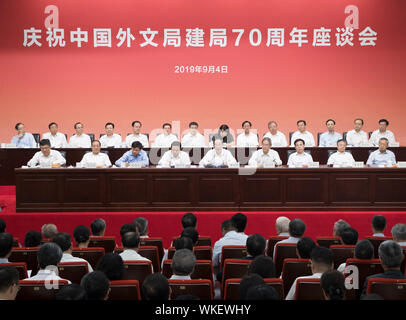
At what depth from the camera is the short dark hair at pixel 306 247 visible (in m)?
3.35

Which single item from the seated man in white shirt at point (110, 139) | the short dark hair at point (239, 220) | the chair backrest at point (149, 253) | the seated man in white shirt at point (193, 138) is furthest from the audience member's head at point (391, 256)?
the seated man in white shirt at point (110, 139)

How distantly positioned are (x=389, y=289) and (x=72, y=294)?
5.88 ft

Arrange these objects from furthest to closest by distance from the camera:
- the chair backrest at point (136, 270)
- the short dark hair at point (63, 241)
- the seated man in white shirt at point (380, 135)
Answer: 1. the seated man in white shirt at point (380, 135)
2. the short dark hair at point (63, 241)
3. the chair backrest at point (136, 270)

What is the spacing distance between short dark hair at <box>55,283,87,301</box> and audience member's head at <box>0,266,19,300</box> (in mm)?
457

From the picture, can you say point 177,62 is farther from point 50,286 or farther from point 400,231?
point 50,286

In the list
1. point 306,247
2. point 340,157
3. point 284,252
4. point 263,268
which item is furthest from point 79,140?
point 263,268

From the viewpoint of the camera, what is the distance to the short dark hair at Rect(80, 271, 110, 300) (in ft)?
7.74

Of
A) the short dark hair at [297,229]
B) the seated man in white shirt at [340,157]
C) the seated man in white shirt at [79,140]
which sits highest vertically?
the seated man in white shirt at [79,140]

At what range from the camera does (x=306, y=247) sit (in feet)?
11.0

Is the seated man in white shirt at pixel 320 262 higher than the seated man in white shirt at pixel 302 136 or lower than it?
lower

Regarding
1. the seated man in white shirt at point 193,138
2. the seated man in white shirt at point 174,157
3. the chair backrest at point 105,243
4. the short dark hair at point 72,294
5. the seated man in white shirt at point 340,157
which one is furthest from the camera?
the seated man in white shirt at point 193,138

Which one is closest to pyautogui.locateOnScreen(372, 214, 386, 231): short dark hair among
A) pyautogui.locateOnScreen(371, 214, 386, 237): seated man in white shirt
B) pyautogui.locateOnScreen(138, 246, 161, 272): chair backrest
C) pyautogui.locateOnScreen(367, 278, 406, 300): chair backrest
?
pyautogui.locateOnScreen(371, 214, 386, 237): seated man in white shirt

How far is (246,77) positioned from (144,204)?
5058 millimetres

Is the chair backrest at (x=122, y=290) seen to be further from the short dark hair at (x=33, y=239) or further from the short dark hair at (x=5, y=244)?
the short dark hair at (x=33, y=239)
